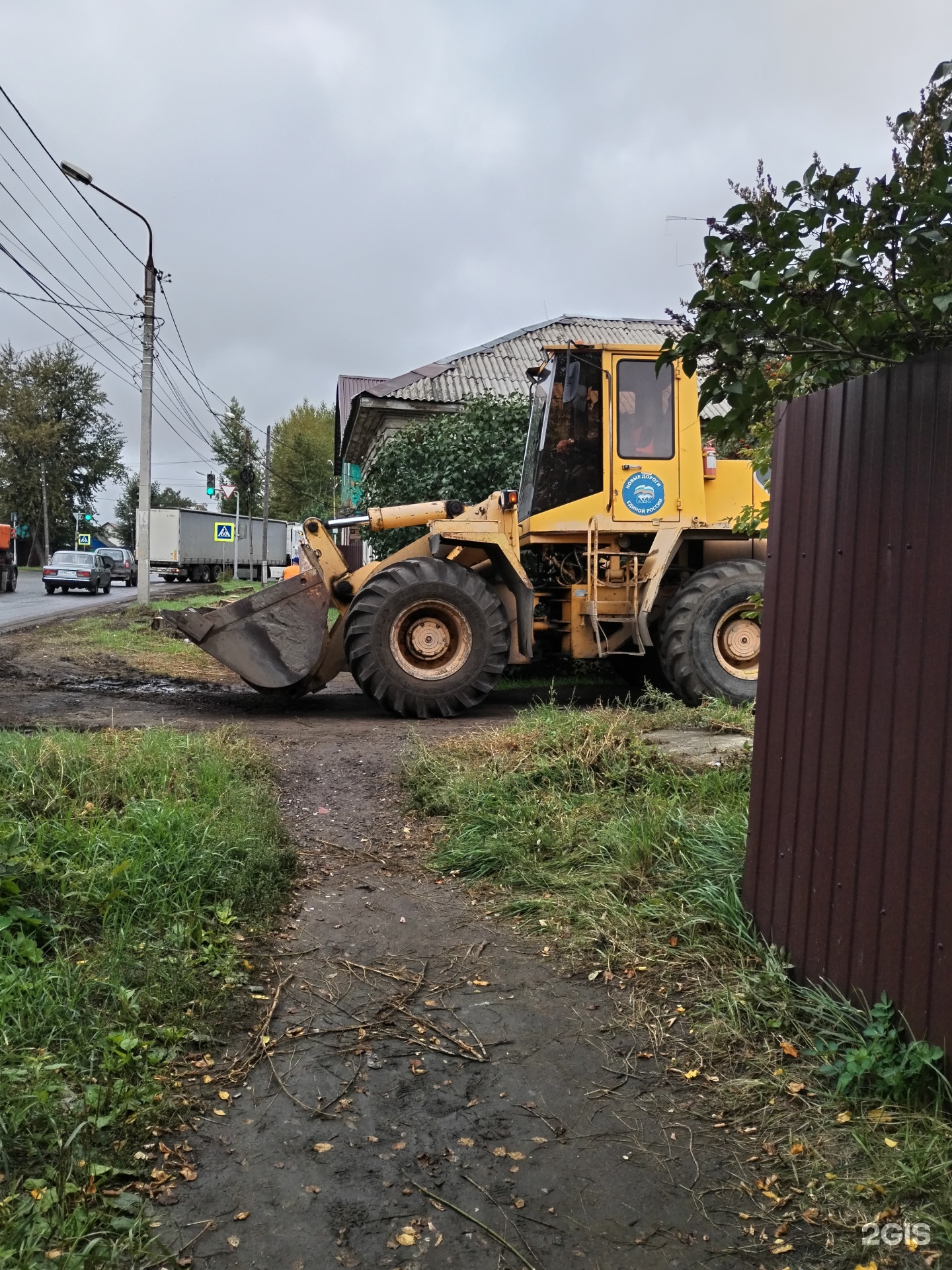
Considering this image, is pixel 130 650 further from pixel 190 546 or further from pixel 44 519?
pixel 44 519

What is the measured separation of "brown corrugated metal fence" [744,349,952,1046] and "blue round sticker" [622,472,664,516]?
5.59 m

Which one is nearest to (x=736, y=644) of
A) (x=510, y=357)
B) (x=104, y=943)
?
(x=104, y=943)

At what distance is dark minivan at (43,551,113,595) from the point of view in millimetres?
34500

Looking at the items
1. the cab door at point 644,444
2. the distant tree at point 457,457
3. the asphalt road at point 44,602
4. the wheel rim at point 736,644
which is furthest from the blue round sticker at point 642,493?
the asphalt road at point 44,602

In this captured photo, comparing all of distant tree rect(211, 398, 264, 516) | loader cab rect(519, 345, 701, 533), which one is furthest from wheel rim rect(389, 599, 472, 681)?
distant tree rect(211, 398, 264, 516)

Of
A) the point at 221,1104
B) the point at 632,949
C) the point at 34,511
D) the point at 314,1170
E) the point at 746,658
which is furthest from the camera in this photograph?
the point at 34,511

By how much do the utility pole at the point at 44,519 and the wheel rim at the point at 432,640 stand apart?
58.0 m

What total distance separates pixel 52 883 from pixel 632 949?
2.30 m

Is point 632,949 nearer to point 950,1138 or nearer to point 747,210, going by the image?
point 950,1138

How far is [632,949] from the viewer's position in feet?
12.8

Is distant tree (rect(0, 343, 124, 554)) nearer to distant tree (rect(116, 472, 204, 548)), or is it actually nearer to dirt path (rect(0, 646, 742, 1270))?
distant tree (rect(116, 472, 204, 548))

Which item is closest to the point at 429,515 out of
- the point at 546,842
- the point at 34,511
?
the point at 546,842

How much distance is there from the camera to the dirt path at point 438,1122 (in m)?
2.38

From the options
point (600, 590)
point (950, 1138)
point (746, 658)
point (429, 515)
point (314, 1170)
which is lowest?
point (314, 1170)
